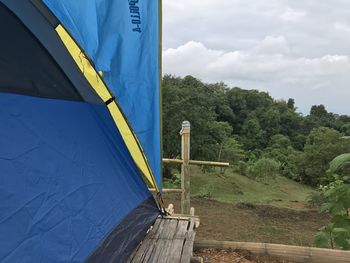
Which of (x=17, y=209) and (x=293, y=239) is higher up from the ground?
(x=17, y=209)

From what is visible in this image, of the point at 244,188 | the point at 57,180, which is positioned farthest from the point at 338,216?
the point at 244,188

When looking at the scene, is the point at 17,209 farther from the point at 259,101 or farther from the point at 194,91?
the point at 259,101

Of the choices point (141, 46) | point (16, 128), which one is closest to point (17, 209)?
point (16, 128)

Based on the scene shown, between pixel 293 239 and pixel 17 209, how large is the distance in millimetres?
5360

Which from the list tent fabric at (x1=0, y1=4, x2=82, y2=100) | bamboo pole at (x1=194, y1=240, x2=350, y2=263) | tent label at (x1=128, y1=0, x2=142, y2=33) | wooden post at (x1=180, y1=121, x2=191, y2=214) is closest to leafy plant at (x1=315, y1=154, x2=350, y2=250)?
bamboo pole at (x1=194, y1=240, x2=350, y2=263)

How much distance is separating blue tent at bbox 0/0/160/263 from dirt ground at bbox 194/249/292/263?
1.99ft

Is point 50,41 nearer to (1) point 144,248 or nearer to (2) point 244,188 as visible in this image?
(1) point 144,248

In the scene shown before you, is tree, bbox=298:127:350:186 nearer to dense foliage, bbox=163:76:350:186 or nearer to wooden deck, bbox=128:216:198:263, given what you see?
dense foliage, bbox=163:76:350:186

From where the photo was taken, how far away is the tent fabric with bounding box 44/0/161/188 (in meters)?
1.99

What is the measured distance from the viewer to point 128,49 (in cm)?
255

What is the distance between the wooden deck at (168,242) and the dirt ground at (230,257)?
22 cm

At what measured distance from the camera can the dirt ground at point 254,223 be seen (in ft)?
20.6

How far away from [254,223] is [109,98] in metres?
5.43

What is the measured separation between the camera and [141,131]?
9.45 feet
